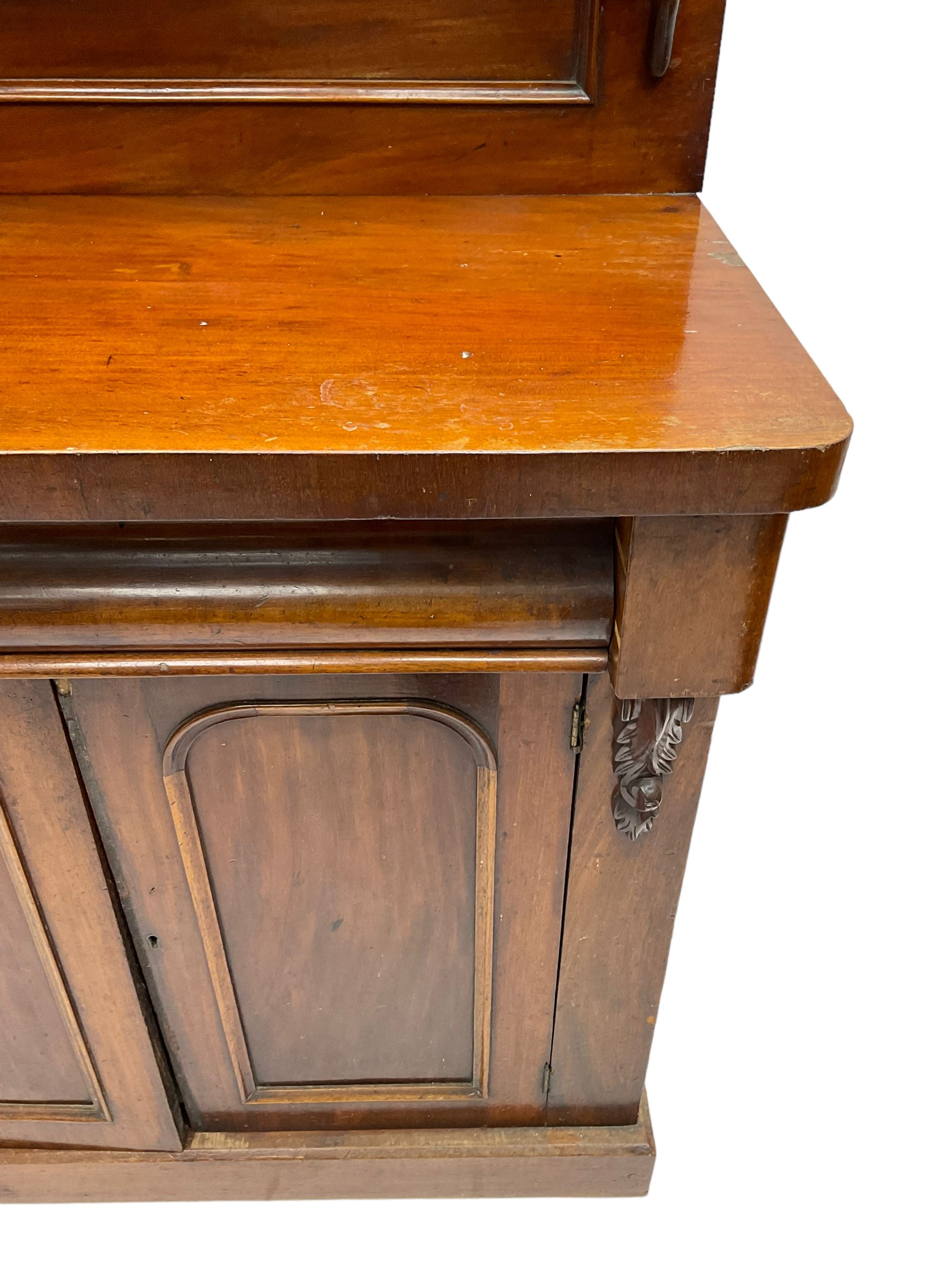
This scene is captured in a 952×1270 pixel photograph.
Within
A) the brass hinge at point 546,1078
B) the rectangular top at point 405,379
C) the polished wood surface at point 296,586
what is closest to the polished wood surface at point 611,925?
the brass hinge at point 546,1078

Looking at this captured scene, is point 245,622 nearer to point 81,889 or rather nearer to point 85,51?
→ point 81,889

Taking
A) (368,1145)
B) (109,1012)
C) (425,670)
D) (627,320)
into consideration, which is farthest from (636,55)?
(368,1145)

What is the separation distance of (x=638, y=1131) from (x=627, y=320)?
93 cm

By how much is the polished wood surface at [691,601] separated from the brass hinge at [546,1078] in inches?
21.8

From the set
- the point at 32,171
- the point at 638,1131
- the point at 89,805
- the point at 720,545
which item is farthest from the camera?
the point at 638,1131

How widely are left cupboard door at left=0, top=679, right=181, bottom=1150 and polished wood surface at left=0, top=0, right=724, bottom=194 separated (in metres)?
0.56

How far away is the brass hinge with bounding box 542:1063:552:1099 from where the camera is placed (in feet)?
3.55

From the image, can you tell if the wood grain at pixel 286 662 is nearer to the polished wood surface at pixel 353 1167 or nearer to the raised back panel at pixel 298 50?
the raised back panel at pixel 298 50

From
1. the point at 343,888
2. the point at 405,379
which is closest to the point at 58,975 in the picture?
the point at 343,888

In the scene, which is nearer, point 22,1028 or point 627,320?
point 627,320

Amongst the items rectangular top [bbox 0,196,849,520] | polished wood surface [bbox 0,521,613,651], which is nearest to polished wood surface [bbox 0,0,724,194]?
rectangular top [bbox 0,196,849,520]

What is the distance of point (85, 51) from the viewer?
917 mm

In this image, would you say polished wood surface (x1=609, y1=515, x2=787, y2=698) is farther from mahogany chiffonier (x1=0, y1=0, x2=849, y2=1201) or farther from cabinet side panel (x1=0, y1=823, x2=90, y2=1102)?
cabinet side panel (x1=0, y1=823, x2=90, y2=1102)

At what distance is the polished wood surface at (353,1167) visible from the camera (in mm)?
1146
